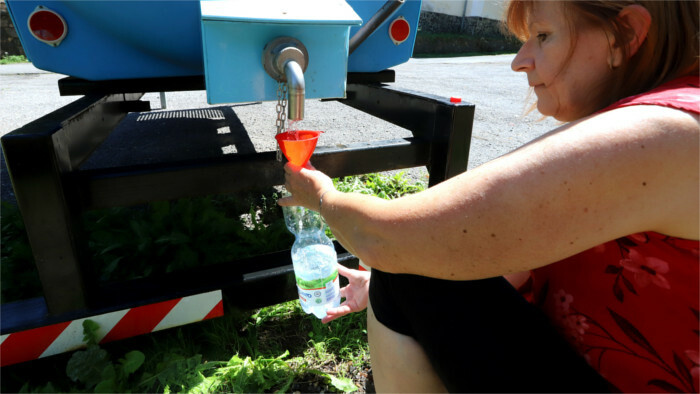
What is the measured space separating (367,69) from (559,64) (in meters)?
1.22

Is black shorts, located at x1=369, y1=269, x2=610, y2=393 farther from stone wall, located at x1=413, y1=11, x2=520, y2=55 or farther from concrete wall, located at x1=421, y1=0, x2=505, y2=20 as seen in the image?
concrete wall, located at x1=421, y1=0, x2=505, y2=20

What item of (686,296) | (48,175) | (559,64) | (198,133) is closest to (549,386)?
(686,296)

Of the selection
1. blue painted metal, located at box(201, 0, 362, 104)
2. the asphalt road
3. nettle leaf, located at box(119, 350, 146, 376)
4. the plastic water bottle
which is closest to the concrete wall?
the asphalt road

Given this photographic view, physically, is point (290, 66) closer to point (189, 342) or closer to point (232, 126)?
point (189, 342)

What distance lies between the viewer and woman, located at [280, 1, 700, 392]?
689 mm

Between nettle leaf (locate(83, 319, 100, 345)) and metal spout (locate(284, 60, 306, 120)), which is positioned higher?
metal spout (locate(284, 60, 306, 120))

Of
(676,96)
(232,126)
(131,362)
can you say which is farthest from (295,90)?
(232,126)

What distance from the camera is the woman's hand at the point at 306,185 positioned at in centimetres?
123

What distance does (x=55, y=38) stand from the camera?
144 centimetres

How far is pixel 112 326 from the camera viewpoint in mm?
1521

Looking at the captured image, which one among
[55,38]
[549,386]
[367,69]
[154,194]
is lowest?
[549,386]

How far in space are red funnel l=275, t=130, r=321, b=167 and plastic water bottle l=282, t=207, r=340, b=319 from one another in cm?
51

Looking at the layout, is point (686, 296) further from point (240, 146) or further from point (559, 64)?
point (240, 146)

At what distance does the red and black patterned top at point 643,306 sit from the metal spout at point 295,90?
75 centimetres
